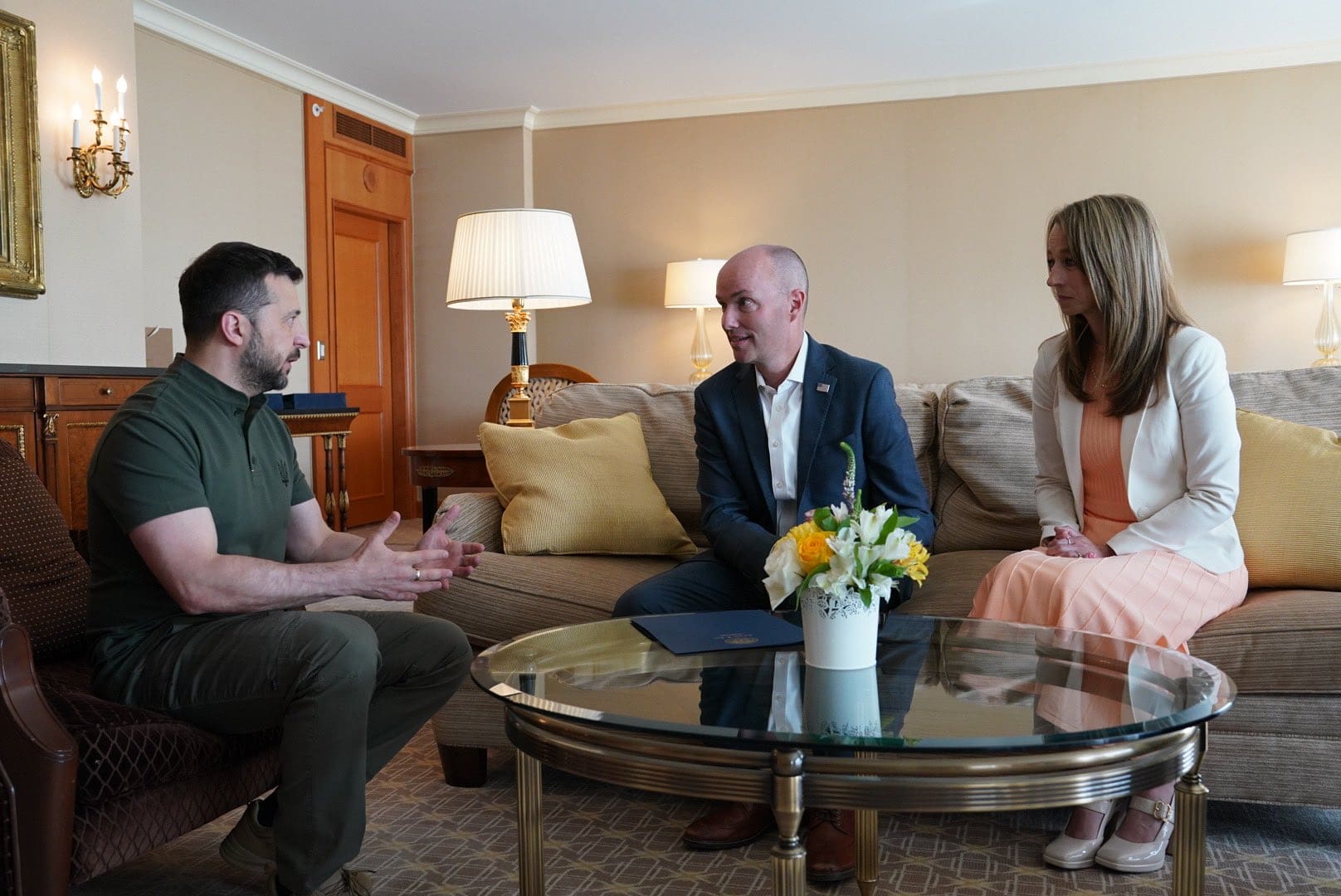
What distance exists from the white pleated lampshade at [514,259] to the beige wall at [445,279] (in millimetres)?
3617

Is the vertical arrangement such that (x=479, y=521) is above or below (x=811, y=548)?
below

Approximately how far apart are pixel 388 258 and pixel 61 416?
3.74 metres

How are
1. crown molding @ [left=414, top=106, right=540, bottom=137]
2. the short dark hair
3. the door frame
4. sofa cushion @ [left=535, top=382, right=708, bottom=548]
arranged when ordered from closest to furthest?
the short dark hair, sofa cushion @ [left=535, top=382, right=708, bottom=548], the door frame, crown molding @ [left=414, top=106, right=540, bottom=137]

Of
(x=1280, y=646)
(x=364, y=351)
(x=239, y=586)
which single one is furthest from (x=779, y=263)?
(x=364, y=351)

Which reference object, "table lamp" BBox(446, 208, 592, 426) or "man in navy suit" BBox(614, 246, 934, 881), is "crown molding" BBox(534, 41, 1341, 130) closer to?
"table lamp" BBox(446, 208, 592, 426)

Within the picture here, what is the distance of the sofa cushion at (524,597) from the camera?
2506 mm

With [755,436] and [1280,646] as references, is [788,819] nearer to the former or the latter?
[1280,646]

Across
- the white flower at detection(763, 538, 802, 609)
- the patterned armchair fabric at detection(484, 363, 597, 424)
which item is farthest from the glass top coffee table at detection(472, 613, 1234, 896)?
the patterned armchair fabric at detection(484, 363, 597, 424)

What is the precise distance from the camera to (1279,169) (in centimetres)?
602

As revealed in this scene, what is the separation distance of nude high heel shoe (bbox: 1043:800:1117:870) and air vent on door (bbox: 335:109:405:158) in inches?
230

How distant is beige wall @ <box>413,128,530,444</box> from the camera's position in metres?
7.16

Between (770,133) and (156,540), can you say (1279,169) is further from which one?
(156,540)

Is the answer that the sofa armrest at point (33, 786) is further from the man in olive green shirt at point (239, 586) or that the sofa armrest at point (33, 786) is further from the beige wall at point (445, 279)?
the beige wall at point (445, 279)

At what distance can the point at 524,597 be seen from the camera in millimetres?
2541
